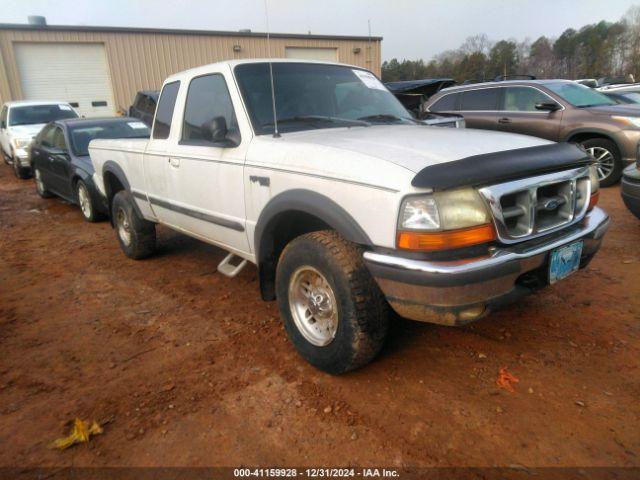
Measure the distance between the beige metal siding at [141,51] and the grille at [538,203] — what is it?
1547 cm

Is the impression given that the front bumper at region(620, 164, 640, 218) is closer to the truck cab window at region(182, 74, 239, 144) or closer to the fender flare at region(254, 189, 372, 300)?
the fender flare at region(254, 189, 372, 300)

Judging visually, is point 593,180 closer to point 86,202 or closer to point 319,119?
point 319,119

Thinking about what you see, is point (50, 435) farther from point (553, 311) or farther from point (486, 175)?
point (553, 311)

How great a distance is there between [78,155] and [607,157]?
855 centimetres

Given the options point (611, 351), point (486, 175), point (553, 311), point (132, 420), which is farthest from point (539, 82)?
point (132, 420)

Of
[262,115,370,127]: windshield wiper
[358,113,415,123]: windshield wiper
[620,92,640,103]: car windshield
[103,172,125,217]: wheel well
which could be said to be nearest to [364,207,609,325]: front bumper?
[262,115,370,127]: windshield wiper

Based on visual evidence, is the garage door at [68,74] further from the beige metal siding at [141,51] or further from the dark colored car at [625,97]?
the dark colored car at [625,97]

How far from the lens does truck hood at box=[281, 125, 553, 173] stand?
237 cm

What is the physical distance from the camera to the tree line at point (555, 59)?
44594 millimetres

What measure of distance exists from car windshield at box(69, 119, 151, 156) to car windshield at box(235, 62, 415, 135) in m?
5.06

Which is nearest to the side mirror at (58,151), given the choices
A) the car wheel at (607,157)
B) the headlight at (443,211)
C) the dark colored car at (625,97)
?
the headlight at (443,211)

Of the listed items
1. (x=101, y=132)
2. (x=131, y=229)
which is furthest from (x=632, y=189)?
(x=101, y=132)

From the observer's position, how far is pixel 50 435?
2508mm

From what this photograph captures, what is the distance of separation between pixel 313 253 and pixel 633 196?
4059mm
